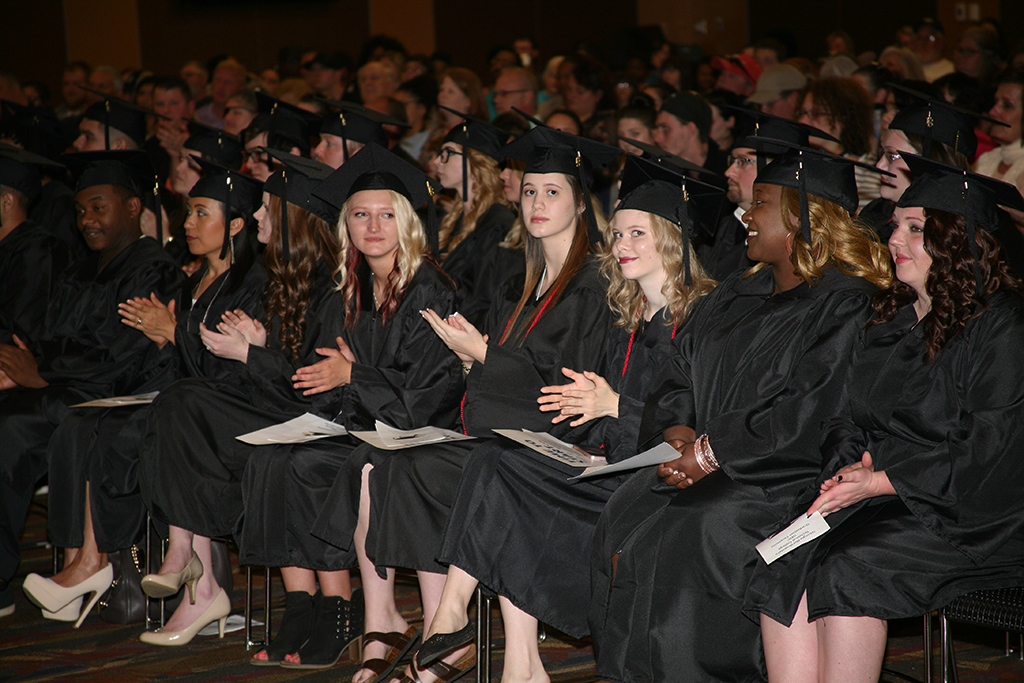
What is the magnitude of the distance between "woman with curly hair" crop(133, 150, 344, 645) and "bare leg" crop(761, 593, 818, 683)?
2356mm

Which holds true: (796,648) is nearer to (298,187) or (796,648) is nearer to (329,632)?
(329,632)

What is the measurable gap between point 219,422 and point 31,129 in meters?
3.93

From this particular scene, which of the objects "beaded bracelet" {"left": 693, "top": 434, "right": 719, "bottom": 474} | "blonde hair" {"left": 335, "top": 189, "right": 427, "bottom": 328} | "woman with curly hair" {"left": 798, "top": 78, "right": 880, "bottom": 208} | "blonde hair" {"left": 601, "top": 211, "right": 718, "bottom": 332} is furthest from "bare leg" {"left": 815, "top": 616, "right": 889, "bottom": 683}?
"woman with curly hair" {"left": 798, "top": 78, "right": 880, "bottom": 208}

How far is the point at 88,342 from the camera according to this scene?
5.30m

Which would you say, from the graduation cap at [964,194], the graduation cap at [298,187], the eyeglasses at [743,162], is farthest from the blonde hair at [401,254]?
the graduation cap at [964,194]

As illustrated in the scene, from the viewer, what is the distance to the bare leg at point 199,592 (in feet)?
14.5

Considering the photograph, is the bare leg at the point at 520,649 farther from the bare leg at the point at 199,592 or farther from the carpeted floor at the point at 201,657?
the bare leg at the point at 199,592

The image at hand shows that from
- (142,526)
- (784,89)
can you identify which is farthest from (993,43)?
(142,526)

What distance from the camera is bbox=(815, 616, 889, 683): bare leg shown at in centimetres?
281

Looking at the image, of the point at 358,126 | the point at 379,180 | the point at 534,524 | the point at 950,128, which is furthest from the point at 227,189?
the point at 950,128

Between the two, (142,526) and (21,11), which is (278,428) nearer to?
(142,526)

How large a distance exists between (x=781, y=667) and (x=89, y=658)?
2.83 metres

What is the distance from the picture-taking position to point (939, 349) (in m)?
3.04

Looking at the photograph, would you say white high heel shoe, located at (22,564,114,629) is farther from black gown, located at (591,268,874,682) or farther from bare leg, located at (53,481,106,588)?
black gown, located at (591,268,874,682)
